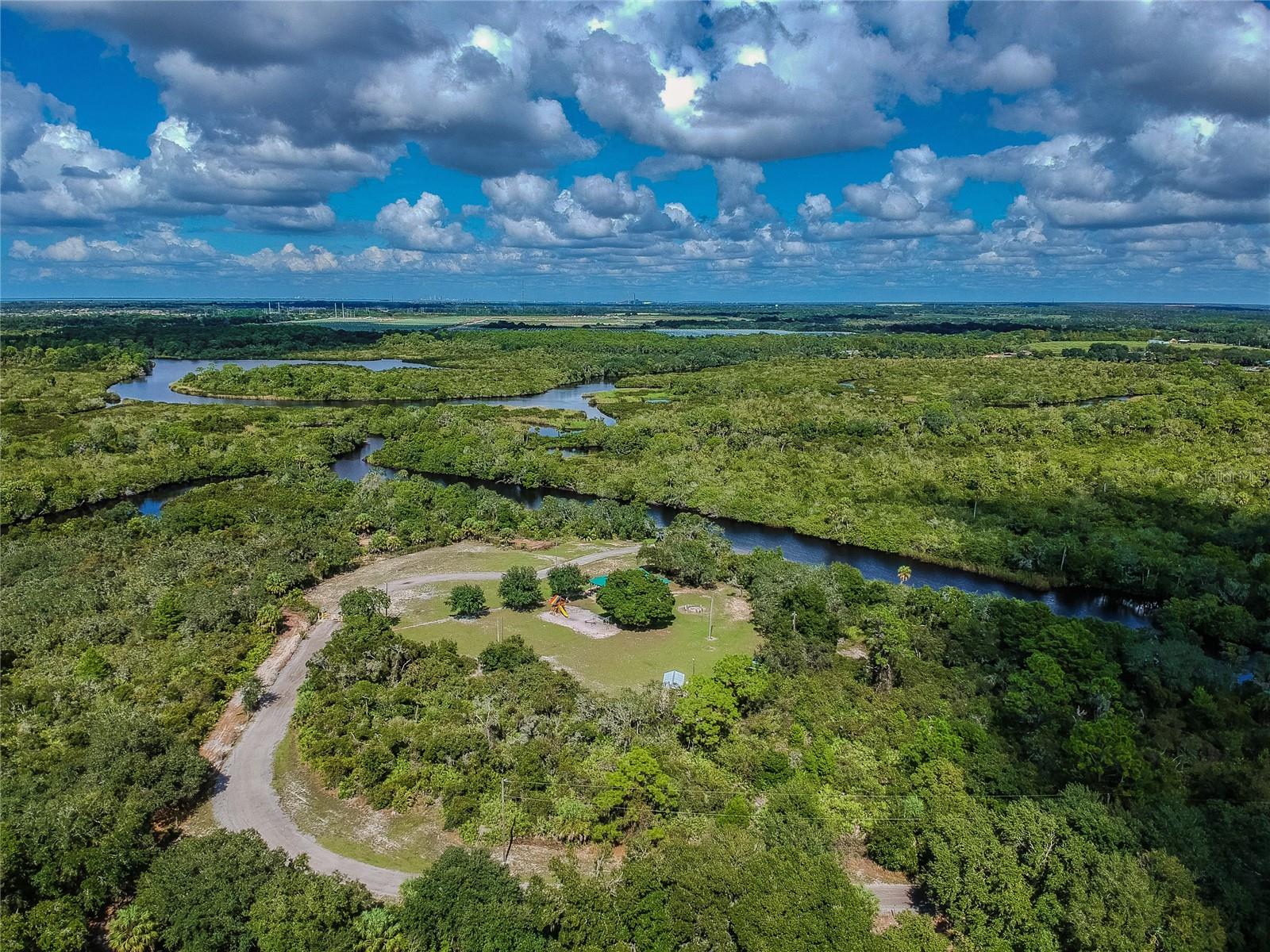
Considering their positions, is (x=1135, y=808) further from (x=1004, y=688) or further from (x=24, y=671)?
(x=24, y=671)

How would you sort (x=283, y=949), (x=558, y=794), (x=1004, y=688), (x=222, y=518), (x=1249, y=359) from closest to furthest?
(x=283, y=949)
(x=558, y=794)
(x=1004, y=688)
(x=222, y=518)
(x=1249, y=359)

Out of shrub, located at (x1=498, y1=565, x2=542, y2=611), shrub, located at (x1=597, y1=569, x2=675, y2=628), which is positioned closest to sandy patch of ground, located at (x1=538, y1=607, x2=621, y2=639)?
shrub, located at (x1=597, y1=569, x2=675, y2=628)

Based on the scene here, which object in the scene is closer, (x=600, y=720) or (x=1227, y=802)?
(x=1227, y=802)

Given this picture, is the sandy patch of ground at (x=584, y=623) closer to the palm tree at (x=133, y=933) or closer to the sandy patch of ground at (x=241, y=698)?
the sandy patch of ground at (x=241, y=698)

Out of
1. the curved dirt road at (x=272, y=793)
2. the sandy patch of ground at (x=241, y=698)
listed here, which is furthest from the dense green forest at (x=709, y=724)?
the curved dirt road at (x=272, y=793)

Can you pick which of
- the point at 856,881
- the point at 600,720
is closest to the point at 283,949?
the point at 600,720

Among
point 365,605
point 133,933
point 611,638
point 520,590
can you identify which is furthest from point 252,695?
point 611,638

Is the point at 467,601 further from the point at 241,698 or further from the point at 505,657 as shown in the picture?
the point at 241,698
